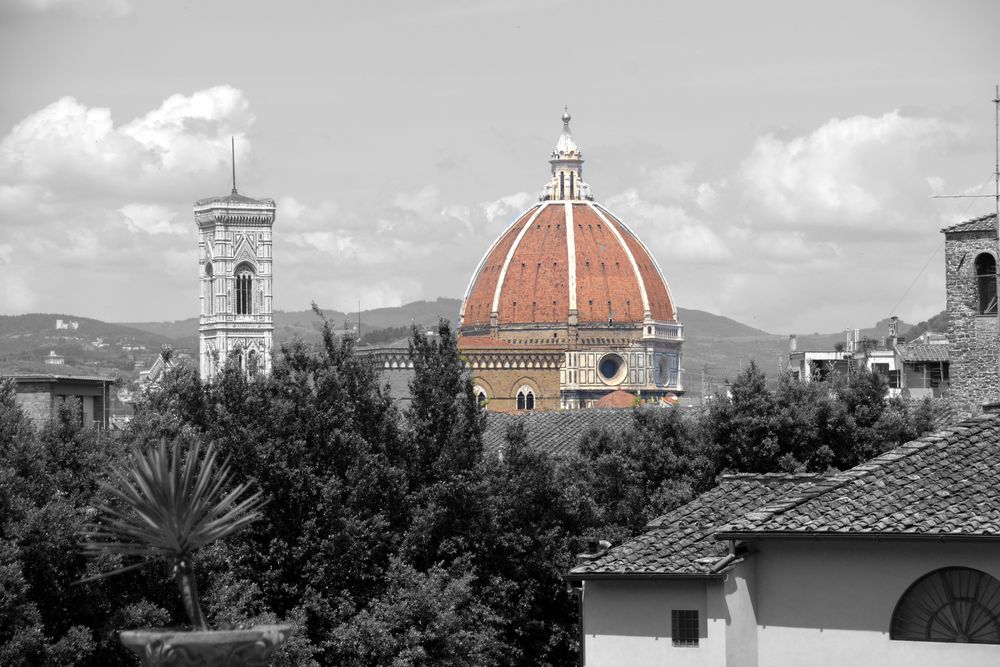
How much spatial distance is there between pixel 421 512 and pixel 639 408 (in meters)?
12.9

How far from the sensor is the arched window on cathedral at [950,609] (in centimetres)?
1739

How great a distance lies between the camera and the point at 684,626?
19.2m

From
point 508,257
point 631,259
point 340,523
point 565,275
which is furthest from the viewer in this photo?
point 631,259

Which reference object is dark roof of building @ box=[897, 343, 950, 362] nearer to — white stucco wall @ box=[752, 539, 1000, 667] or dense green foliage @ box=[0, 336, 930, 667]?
dense green foliage @ box=[0, 336, 930, 667]

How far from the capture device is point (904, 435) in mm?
37188

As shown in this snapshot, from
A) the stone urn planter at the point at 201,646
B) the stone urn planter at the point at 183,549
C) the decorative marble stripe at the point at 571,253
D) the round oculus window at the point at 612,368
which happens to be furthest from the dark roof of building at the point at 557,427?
the decorative marble stripe at the point at 571,253

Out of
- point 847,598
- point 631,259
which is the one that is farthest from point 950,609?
point 631,259

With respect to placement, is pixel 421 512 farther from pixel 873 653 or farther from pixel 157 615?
pixel 873 653

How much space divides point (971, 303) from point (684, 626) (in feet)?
103

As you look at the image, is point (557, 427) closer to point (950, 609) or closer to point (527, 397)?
point (950, 609)

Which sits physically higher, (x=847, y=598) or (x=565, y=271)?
(x=565, y=271)

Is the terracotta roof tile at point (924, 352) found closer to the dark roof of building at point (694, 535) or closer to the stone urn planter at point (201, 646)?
the dark roof of building at point (694, 535)

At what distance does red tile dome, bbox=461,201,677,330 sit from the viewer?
183 metres

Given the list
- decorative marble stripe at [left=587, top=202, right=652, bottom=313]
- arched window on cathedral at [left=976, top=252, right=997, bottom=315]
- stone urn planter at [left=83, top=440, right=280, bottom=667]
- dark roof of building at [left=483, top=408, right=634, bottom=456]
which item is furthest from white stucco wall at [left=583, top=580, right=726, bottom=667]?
decorative marble stripe at [left=587, top=202, right=652, bottom=313]
